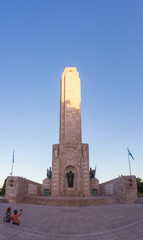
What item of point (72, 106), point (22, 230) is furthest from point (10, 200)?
point (72, 106)

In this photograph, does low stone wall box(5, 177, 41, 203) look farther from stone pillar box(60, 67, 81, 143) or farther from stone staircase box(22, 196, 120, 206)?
stone pillar box(60, 67, 81, 143)

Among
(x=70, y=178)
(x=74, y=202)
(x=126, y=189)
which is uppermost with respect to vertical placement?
(x=70, y=178)

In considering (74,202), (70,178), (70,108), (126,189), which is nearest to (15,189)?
(74,202)

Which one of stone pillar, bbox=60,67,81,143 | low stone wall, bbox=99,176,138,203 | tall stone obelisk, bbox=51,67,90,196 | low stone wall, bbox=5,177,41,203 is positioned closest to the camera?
low stone wall, bbox=5,177,41,203

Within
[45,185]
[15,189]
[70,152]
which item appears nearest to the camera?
[15,189]

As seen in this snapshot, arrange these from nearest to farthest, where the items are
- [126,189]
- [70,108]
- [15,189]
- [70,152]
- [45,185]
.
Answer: [15,189] < [126,189] < [70,152] < [45,185] < [70,108]

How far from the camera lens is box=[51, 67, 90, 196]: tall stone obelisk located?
32.9 metres

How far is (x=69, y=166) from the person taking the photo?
3481 cm

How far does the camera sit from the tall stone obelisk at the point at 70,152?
3291cm

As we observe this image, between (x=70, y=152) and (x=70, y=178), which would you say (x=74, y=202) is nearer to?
(x=70, y=178)

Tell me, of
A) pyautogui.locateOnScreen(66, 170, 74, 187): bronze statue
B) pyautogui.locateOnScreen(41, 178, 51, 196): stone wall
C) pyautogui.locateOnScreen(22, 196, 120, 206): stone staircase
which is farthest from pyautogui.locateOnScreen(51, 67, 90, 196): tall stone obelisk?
pyautogui.locateOnScreen(22, 196, 120, 206): stone staircase

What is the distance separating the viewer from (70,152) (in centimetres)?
3531

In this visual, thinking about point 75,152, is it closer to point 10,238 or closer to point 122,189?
point 122,189

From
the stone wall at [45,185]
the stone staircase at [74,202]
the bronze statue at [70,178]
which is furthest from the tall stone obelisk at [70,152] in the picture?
the stone staircase at [74,202]
